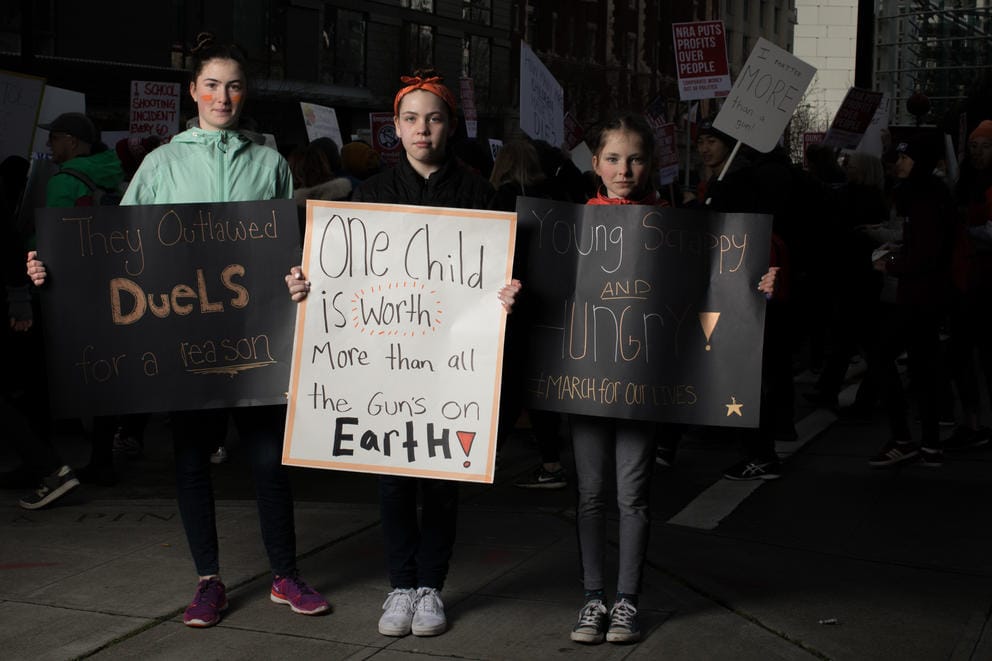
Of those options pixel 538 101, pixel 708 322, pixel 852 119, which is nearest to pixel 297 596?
pixel 708 322

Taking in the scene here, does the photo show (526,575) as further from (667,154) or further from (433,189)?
(667,154)

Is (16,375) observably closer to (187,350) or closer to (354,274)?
(187,350)

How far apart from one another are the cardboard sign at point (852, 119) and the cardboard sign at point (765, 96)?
910 cm

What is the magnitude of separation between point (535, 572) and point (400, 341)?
1411mm

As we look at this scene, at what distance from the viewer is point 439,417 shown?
445 centimetres

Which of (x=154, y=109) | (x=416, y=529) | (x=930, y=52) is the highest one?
(x=930, y=52)

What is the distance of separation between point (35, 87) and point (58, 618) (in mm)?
6226

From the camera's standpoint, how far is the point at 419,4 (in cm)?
4406

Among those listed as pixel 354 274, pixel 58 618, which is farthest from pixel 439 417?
pixel 58 618

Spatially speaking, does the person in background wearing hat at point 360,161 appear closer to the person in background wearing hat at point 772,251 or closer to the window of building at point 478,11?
the person in background wearing hat at point 772,251

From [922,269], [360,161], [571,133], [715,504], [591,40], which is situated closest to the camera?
[715,504]

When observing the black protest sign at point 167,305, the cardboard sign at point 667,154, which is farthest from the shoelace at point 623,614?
the cardboard sign at point 667,154

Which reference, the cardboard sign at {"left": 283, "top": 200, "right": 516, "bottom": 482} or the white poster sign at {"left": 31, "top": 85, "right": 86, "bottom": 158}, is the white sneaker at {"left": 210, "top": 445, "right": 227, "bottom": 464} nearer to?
the cardboard sign at {"left": 283, "top": 200, "right": 516, "bottom": 482}

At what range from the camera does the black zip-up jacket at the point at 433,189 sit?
450cm
